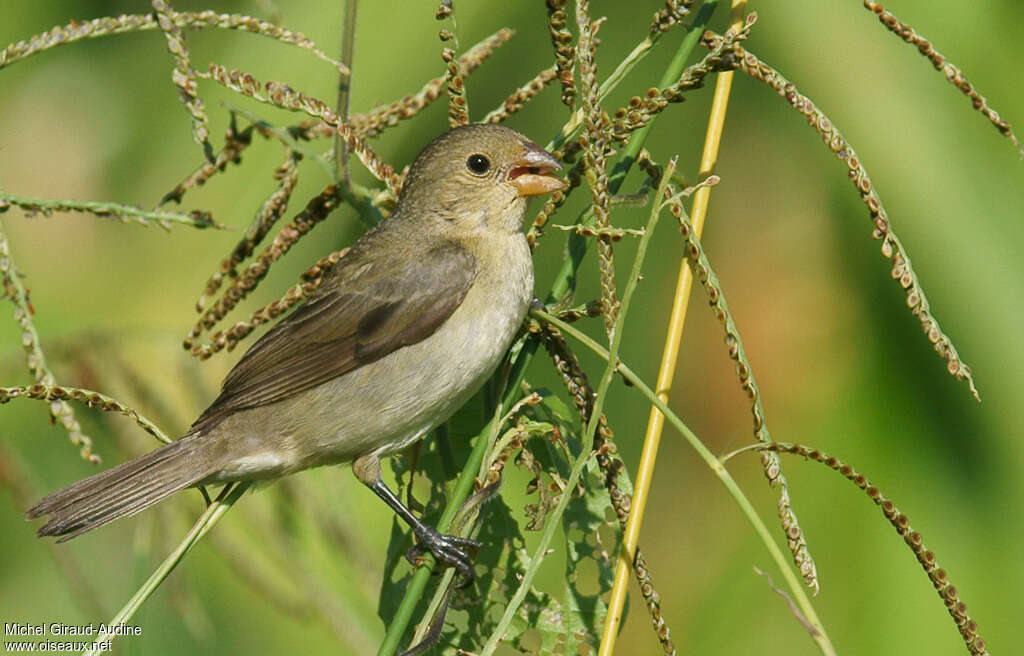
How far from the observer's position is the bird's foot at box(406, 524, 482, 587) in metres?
1.96

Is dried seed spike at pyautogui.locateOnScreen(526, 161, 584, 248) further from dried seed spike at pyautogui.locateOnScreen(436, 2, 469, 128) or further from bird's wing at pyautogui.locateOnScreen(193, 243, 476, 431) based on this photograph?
bird's wing at pyautogui.locateOnScreen(193, 243, 476, 431)

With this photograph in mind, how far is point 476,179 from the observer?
2771 millimetres

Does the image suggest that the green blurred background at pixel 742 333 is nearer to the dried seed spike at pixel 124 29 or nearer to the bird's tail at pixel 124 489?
the bird's tail at pixel 124 489

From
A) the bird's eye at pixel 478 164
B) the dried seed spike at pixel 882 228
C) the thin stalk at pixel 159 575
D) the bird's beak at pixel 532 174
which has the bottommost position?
the thin stalk at pixel 159 575

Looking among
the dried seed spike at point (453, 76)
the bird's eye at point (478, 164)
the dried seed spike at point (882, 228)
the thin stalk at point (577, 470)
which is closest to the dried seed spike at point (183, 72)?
the dried seed spike at point (453, 76)

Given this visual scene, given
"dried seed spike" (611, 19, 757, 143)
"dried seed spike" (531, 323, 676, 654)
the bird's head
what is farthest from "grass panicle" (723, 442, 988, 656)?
the bird's head

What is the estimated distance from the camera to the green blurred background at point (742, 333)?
2896 millimetres

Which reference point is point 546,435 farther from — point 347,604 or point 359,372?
point 347,604

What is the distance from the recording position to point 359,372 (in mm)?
2711

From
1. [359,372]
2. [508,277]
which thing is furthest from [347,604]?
[508,277]

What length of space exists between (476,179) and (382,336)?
464 mm

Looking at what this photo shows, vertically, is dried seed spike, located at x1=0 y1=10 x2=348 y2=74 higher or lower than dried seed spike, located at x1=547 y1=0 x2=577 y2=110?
higher

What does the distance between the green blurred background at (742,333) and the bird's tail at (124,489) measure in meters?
0.15

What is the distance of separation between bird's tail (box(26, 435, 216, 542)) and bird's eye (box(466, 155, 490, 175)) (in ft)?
3.09
